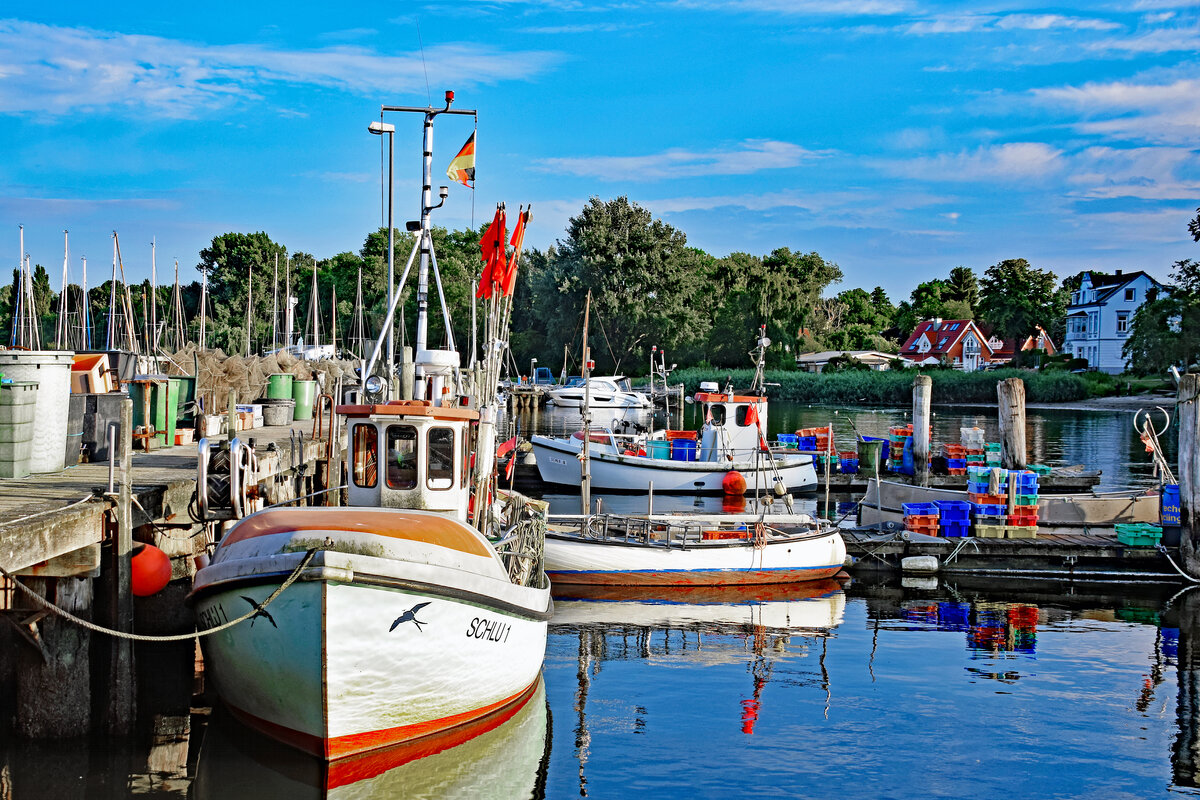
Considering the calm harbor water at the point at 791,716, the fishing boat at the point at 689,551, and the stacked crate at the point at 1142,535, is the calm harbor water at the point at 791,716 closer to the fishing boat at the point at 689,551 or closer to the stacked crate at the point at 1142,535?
the fishing boat at the point at 689,551

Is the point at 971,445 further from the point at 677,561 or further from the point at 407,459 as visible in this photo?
the point at 407,459

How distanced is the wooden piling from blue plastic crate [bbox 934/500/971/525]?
53.6ft

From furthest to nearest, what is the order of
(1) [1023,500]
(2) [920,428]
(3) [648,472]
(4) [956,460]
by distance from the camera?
(4) [956,460]
(2) [920,428]
(3) [648,472]
(1) [1023,500]

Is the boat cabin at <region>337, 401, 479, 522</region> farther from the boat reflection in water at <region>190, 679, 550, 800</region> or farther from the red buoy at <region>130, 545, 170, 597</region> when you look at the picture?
the boat reflection in water at <region>190, 679, 550, 800</region>

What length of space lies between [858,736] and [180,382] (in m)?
15.4

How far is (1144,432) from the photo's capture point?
21250 millimetres

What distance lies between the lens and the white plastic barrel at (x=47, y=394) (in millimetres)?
12930

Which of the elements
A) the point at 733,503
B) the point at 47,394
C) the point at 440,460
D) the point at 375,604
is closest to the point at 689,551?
the point at 440,460

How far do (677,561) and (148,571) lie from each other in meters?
10.2

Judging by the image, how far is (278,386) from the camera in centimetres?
2783

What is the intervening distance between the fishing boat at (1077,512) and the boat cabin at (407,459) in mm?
13228

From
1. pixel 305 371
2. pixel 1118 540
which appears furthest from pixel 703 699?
pixel 305 371

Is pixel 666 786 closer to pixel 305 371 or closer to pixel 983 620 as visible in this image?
pixel 983 620

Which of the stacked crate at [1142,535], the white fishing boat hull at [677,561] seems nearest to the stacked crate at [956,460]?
the stacked crate at [1142,535]
